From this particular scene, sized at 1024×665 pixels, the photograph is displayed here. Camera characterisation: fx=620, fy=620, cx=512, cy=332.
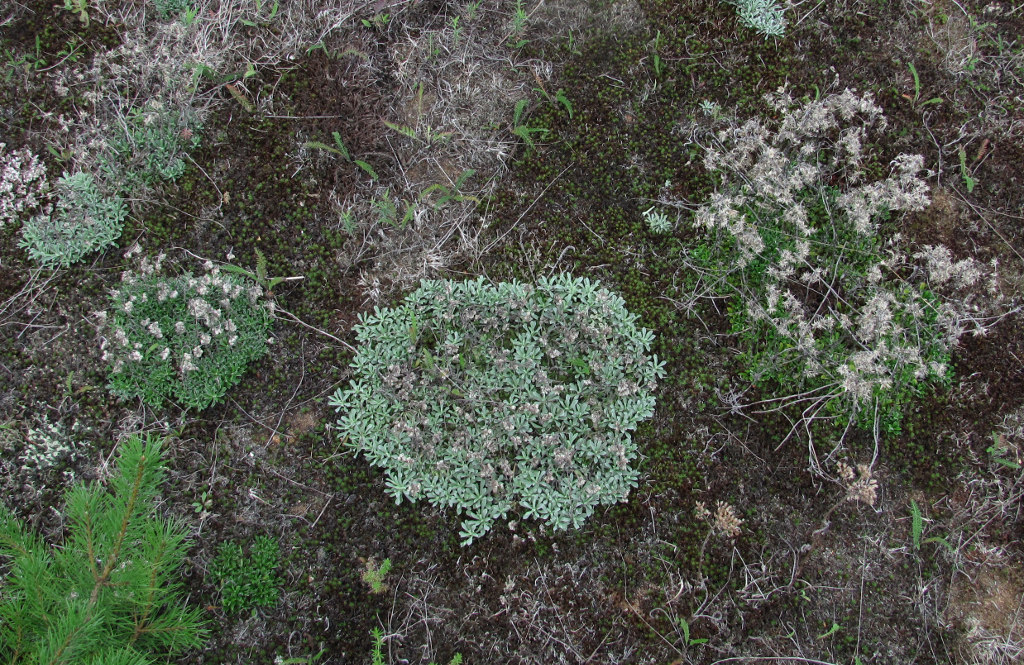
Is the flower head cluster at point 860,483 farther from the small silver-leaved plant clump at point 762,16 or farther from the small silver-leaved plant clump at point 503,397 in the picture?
the small silver-leaved plant clump at point 762,16

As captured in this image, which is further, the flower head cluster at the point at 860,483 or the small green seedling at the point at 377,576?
the flower head cluster at the point at 860,483

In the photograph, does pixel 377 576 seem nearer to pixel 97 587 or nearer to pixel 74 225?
pixel 97 587

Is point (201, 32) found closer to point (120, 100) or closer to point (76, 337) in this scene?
point (120, 100)

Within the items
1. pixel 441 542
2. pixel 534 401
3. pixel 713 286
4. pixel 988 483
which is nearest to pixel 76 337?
pixel 441 542

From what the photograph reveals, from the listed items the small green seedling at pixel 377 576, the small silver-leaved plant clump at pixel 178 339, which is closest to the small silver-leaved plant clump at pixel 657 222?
the small silver-leaved plant clump at pixel 178 339

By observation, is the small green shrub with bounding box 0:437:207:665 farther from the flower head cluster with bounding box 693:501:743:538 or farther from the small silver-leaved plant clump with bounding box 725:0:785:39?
the small silver-leaved plant clump with bounding box 725:0:785:39

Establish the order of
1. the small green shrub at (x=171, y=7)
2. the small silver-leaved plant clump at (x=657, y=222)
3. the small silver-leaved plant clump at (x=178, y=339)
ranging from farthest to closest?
the small green shrub at (x=171, y=7), the small silver-leaved plant clump at (x=657, y=222), the small silver-leaved plant clump at (x=178, y=339)

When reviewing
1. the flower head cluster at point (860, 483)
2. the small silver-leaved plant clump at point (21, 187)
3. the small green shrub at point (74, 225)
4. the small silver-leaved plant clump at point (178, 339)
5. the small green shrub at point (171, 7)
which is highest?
the small green shrub at point (171, 7)

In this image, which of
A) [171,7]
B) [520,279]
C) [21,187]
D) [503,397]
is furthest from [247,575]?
[171,7]
